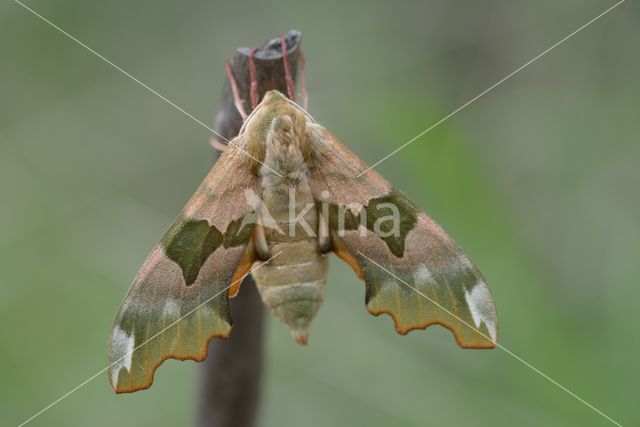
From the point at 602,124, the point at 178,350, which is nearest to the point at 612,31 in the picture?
the point at 602,124

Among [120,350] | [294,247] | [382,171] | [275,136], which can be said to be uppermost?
[382,171]

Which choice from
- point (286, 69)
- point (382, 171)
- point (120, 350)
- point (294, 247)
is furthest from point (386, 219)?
point (382, 171)

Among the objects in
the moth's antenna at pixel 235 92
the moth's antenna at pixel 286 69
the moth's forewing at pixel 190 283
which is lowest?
the moth's forewing at pixel 190 283

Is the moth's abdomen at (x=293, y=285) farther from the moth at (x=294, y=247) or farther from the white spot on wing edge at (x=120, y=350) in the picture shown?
the white spot on wing edge at (x=120, y=350)

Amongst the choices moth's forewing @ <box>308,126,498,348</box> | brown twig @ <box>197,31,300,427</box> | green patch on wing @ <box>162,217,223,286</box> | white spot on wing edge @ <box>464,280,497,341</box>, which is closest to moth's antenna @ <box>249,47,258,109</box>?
brown twig @ <box>197,31,300,427</box>

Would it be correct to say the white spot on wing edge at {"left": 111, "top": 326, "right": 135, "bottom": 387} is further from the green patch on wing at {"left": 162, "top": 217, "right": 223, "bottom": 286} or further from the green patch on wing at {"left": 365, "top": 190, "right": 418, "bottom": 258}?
the green patch on wing at {"left": 365, "top": 190, "right": 418, "bottom": 258}

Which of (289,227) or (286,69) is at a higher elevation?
(286,69)

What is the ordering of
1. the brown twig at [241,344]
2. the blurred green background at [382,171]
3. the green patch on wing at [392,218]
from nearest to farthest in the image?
the brown twig at [241,344]
the green patch on wing at [392,218]
the blurred green background at [382,171]

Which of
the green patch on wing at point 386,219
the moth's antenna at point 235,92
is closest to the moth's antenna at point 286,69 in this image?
the moth's antenna at point 235,92

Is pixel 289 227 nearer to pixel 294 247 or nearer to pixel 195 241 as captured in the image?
pixel 294 247
